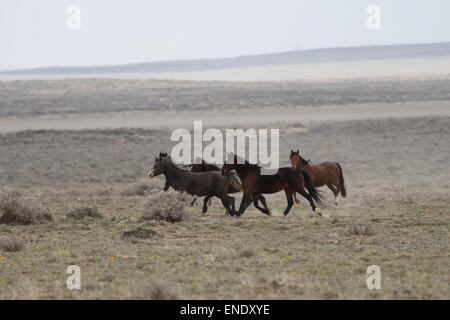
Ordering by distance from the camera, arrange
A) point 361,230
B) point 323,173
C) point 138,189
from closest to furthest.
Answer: point 361,230 → point 323,173 → point 138,189

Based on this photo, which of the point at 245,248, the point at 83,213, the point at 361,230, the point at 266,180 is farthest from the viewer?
the point at 83,213

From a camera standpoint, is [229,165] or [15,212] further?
[229,165]

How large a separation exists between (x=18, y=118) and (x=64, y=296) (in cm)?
5714

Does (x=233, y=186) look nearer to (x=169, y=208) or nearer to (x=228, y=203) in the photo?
(x=228, y=203)

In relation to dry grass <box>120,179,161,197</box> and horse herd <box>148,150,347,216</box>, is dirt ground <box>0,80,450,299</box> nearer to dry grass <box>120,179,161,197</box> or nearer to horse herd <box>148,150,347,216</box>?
dry grass <box>120,179,161,197</box>

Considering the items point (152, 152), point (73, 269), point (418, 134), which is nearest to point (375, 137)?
point (418, 134)

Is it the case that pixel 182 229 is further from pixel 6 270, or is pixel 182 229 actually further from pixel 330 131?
pixel 330 131

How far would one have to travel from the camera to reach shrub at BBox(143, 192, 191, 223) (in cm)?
1730

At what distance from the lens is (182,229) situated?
16.2m

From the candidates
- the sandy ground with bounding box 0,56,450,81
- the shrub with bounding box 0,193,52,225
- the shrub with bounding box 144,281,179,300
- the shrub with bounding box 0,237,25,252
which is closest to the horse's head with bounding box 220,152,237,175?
the shrub with bounding box 0,193,52,225

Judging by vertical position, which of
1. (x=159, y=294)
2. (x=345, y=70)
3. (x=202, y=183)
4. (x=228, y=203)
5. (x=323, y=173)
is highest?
(x=159, y=294)

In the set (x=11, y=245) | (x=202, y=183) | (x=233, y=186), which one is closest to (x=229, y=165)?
(x=233, y=186)

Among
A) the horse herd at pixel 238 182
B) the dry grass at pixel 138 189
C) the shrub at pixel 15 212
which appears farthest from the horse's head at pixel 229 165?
the dry grass at pixel 138 189

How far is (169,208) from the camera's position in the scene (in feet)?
56.6
